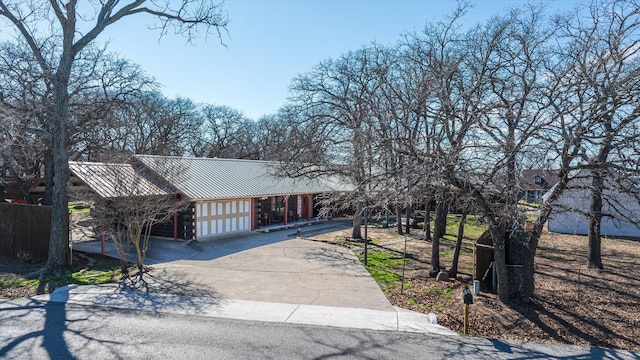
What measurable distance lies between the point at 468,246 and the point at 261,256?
35.3 feet

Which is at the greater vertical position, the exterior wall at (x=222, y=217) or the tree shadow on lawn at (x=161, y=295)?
the exterior wall at (x=222, y=217)

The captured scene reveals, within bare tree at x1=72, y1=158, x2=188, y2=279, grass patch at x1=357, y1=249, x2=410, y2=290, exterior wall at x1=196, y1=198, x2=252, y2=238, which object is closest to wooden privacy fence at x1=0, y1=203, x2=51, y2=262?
bare tree at x1=72, y1=158, x2=188, y2=279

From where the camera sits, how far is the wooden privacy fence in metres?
14.9

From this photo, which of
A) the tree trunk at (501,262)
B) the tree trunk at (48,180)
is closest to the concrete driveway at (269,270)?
the tree trunk at (501,262)

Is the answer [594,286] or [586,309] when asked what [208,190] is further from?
[594,286]

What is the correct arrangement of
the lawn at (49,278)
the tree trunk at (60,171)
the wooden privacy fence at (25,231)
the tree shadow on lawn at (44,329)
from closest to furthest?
the tree shadow on lawn at (44,329)
the lawn at (49,278)
the tree trunk at (60,171)
the wooden privacy fence at (25,231)

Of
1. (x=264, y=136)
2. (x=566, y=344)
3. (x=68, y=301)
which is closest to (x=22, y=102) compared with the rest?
(x=68, y=301)

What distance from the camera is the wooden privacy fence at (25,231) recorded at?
14.9 m

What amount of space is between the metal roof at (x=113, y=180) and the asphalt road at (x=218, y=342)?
503 cm

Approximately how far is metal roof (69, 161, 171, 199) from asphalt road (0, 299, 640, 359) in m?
5.03

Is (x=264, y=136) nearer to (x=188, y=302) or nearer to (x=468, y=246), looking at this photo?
(x=468, y=246)

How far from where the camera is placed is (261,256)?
15.8 metres

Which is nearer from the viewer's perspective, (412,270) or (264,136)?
(412,270)

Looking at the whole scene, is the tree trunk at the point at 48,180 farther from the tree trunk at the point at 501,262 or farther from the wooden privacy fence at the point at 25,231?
the tree trunk at the point at 501,262
